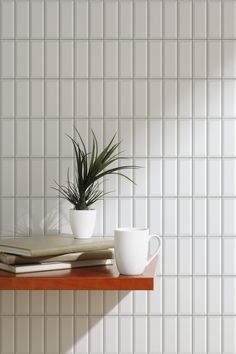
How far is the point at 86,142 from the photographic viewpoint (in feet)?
4.65

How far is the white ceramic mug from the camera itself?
3.72 ft

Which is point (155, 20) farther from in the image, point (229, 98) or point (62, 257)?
point (62, 257)

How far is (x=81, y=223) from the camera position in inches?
50.6

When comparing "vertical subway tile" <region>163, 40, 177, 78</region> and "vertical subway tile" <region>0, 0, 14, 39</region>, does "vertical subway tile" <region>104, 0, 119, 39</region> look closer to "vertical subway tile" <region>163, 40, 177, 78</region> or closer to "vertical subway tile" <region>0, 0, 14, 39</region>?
"vertical subway tile" <region>163, 40, 177, 78</region>

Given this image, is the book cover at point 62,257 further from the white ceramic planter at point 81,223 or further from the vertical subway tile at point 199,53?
the vertical subway tile at point 199,53

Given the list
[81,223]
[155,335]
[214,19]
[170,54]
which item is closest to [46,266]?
[81,223]

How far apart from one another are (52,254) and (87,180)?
22cm

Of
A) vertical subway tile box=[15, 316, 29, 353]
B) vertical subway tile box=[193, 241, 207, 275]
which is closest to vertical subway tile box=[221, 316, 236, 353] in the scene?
vertical subway tile box=[193, 241, 207, 275]

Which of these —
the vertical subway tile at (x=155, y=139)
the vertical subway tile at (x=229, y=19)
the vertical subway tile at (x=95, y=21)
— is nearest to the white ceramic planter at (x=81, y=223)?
the vertical subway tile at (x=155, y=139)

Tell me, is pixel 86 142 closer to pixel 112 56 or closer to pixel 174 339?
pixel 112 56

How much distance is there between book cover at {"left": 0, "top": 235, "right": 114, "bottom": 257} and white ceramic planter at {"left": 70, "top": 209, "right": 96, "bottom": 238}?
2 centimetres

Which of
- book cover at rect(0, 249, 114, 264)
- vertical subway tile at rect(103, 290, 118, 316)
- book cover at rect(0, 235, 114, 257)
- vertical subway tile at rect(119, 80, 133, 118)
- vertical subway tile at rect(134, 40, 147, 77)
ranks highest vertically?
vertical subway tile at rect(134, 40, 147, 77)

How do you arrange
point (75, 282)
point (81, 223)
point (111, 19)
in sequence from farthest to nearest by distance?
point (111, 19) < point (81, 223) < point (75, 282)

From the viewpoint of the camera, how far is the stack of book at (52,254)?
1154 millimetres
